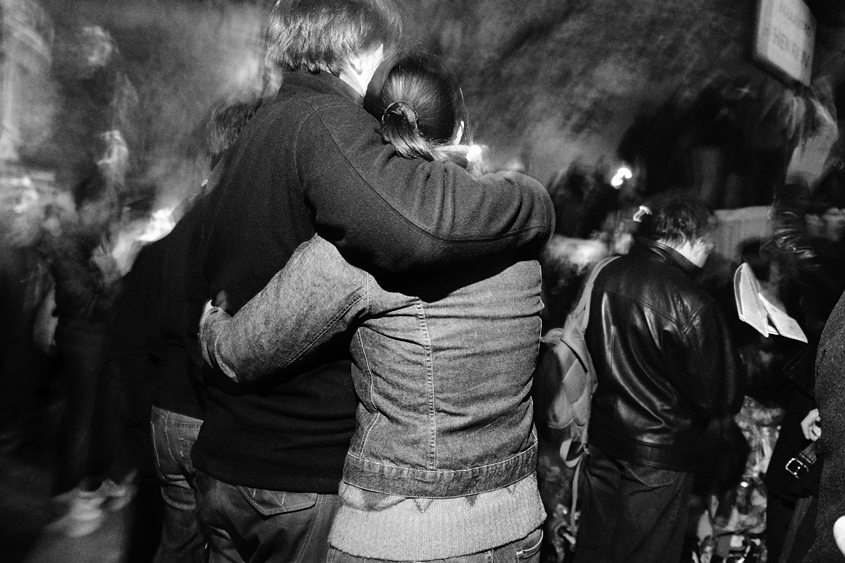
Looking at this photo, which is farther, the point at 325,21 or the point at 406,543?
the point at 325,21

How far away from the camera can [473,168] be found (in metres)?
1.68

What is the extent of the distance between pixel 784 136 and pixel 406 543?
81.1 inches

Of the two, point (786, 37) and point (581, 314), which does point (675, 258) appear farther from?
point (786, 37)

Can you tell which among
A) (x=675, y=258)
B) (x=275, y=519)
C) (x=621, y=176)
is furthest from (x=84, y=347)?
(x=675, y=258)

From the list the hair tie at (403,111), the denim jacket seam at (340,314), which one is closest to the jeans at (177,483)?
the denim jacket seam at (340,314)

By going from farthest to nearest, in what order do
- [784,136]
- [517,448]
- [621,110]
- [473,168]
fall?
[621,110] → [784,136] → [473,168] → [517,448]

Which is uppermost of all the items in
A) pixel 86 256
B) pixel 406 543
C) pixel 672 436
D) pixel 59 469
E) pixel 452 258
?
pixel 452 258

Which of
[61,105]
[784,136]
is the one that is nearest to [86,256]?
[61,105]

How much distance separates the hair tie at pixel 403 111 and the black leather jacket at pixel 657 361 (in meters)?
1.61

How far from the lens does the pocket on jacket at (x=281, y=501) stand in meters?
1.62

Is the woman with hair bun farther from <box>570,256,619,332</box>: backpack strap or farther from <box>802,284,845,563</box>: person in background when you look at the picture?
<box>570,256,619,332</box>: backpack strap

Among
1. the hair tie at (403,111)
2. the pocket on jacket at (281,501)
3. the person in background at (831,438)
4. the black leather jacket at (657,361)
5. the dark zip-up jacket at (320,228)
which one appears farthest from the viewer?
the black leather jacket at (657,361)

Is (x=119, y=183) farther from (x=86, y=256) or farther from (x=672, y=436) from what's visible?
(x=672, y=436)

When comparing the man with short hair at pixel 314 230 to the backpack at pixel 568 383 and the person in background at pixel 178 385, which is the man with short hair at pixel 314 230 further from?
the backpack at pixel 568 383
